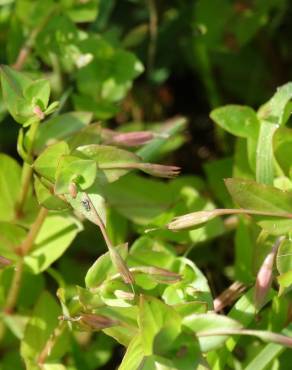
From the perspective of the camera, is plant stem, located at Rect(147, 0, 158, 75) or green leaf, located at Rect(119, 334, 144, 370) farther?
plant stem, located at Rect(147, 0, 158, 75)

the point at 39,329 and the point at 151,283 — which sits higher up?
the point at 151,283

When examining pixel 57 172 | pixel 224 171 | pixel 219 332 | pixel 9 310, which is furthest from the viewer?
pixel 224 171

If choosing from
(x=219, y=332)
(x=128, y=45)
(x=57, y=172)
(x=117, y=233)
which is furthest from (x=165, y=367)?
(x=128, y=45)

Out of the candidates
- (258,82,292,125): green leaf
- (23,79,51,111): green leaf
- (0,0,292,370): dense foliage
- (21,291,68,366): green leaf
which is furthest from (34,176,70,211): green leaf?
(258,82,292,125): green leaf

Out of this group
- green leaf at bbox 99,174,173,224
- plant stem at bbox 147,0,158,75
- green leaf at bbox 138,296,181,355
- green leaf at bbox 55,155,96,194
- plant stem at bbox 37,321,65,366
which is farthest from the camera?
plant stem at bbox 147,0,158,75

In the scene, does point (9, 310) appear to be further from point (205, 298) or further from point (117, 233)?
→ point (205, 298)

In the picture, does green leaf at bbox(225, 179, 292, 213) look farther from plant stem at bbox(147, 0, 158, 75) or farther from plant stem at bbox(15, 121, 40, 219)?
plant stem at bbox(147, 0, 158, 75)

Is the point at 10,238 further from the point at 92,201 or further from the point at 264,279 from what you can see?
the point at 264,279
